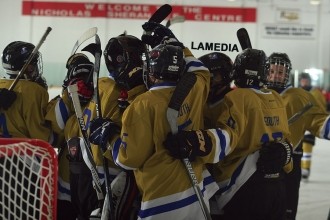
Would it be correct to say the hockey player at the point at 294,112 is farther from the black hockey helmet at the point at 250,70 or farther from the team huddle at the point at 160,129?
the black hockey helmet at the point at 250,70

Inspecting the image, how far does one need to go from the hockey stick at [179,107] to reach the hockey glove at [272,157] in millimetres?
371

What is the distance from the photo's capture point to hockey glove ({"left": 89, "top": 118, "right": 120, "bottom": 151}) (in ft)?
6.18

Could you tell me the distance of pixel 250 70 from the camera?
214 centimetres

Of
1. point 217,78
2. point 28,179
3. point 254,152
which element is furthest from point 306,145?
point 28,179

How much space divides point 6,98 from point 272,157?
1183mm

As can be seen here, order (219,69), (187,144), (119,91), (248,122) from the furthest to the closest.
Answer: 1. (219,69)
2. (119,91)
3. (248,122)
4. (187,144)

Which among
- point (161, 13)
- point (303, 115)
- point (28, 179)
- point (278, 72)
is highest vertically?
point (161, 13)

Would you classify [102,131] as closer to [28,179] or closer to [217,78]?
[28,179]

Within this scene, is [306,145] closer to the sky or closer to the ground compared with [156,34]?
closer to the ground

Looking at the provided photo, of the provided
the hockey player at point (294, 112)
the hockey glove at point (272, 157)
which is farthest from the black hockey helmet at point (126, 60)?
the hockey player at point (294, 112)

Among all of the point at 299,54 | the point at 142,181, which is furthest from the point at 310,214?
the point at 299,54

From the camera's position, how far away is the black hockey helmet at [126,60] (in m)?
2.16

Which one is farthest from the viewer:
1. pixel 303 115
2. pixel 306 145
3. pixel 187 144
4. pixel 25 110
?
pixel 306 145

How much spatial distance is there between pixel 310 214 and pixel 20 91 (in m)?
2.23
